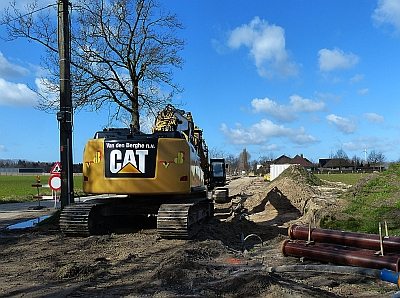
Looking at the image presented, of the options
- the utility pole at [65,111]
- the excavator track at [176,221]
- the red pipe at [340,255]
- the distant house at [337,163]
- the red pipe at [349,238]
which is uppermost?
the distant house at [337,163]

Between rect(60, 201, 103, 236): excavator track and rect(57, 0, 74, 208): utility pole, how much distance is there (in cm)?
180

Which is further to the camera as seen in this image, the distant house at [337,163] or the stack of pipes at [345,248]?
the distant house at [337,163]

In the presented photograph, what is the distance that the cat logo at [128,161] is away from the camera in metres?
11.0

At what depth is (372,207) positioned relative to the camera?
1492 centimetres

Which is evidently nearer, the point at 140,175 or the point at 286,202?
the point at 140,175

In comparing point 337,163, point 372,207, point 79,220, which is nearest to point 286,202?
point 372,207

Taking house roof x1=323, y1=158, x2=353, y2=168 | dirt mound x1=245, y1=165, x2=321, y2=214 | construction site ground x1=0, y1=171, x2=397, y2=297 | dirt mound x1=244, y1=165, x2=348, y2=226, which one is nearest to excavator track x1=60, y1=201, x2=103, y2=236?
construction site ground x1=0, y1=171, x2=397, y2=297

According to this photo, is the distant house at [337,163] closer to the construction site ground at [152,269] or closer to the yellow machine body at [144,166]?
the construction site ground at [152,269]

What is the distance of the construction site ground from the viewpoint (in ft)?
20.5

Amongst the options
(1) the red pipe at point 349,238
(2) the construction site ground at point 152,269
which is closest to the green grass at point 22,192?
(2) the construction site ground at point 152,269

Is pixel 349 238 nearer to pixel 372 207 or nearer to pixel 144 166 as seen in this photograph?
pixel 144 166

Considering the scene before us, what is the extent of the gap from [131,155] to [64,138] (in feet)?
10.4

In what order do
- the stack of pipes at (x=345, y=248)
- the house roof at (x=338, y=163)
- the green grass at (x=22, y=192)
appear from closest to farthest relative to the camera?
the stack of pipes at (x=345, y=248)
the green grass at (x=22, y=192)
the house roof at (x=338, y=163)

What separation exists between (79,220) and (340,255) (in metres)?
5.66
